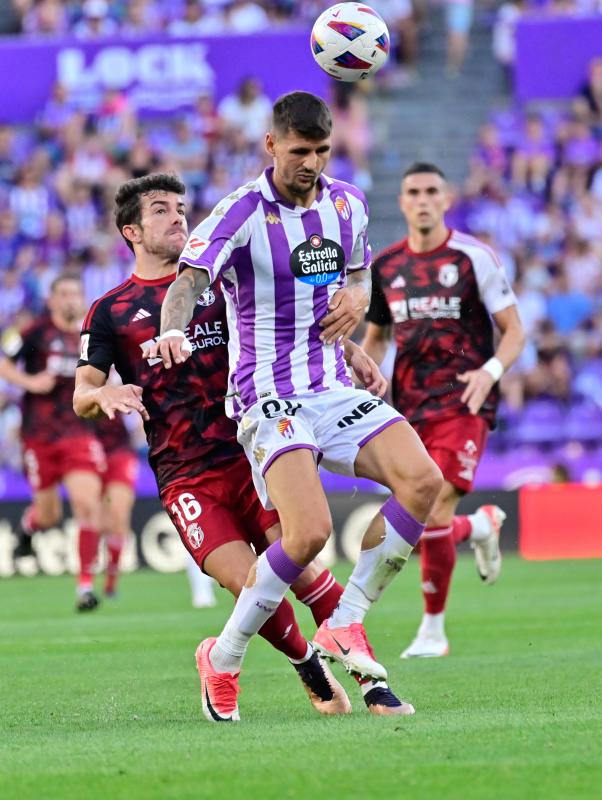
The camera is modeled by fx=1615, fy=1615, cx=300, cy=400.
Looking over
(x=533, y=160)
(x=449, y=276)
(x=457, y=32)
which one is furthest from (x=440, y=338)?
(x=457, y=32)

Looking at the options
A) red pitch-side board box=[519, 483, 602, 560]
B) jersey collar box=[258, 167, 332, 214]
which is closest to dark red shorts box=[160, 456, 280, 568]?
jersey collar box=[258, 167, 332, 214]

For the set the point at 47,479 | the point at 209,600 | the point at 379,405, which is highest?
the point at 379,405

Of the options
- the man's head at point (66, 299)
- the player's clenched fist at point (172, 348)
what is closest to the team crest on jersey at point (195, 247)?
the player's clenched fist at point (172, 348)

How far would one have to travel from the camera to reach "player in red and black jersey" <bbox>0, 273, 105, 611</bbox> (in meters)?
13.5

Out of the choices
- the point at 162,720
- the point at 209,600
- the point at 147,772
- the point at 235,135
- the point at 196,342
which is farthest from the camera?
the point at 235,135

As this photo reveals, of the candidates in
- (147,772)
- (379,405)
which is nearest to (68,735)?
(147,772)

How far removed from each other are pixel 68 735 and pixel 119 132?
18.1 metres

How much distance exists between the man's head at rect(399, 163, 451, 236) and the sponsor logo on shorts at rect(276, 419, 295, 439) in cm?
368

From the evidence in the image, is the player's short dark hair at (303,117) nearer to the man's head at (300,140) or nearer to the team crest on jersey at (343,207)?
the man's head at (300,140)

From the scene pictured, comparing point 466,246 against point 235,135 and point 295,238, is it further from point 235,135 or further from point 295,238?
point 235,135

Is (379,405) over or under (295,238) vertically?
under

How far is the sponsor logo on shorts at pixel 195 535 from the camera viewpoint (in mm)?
6855

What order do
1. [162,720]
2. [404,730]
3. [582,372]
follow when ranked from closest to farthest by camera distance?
[404,730], [162,720], [582,372]

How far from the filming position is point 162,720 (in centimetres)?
653
